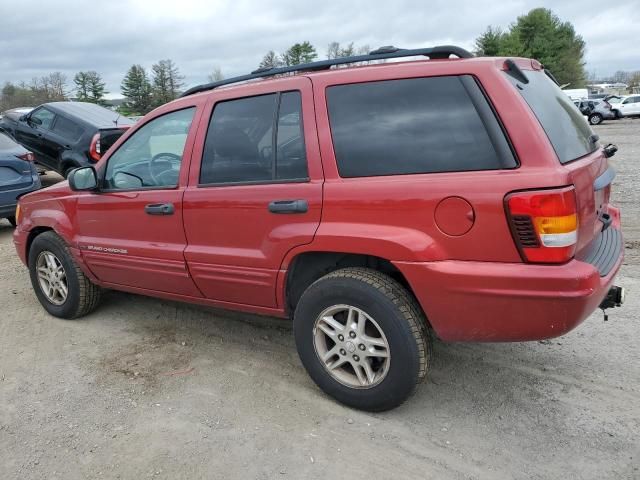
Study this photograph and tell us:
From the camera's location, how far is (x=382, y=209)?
2682 millimetres

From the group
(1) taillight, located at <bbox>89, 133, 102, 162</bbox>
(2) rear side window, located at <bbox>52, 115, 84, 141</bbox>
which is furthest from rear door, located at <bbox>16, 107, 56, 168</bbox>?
(1) taillight, located at <bbox>89, 133, 102, 162</bbox>

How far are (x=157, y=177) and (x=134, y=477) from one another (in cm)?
197

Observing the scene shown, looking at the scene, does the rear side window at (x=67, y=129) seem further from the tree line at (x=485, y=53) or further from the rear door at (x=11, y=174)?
the tree line at (x=485, y=53)

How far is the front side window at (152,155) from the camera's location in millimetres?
3617

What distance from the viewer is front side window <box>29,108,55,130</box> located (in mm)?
9884

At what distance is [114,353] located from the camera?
3895mm

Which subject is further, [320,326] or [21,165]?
[21,165]

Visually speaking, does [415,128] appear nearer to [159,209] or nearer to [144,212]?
[159,209]

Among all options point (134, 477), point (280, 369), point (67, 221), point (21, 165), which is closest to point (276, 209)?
point (280, 369)

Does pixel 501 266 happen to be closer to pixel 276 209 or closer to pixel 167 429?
pixel 276 209

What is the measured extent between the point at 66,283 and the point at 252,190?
90.1 inches

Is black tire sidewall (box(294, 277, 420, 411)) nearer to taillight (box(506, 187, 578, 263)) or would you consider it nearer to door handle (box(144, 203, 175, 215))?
taillight (box(506, 187, 578, 263))

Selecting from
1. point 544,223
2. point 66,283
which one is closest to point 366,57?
point 544,223

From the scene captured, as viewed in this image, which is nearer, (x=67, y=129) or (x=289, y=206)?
(x=289, y=206)
